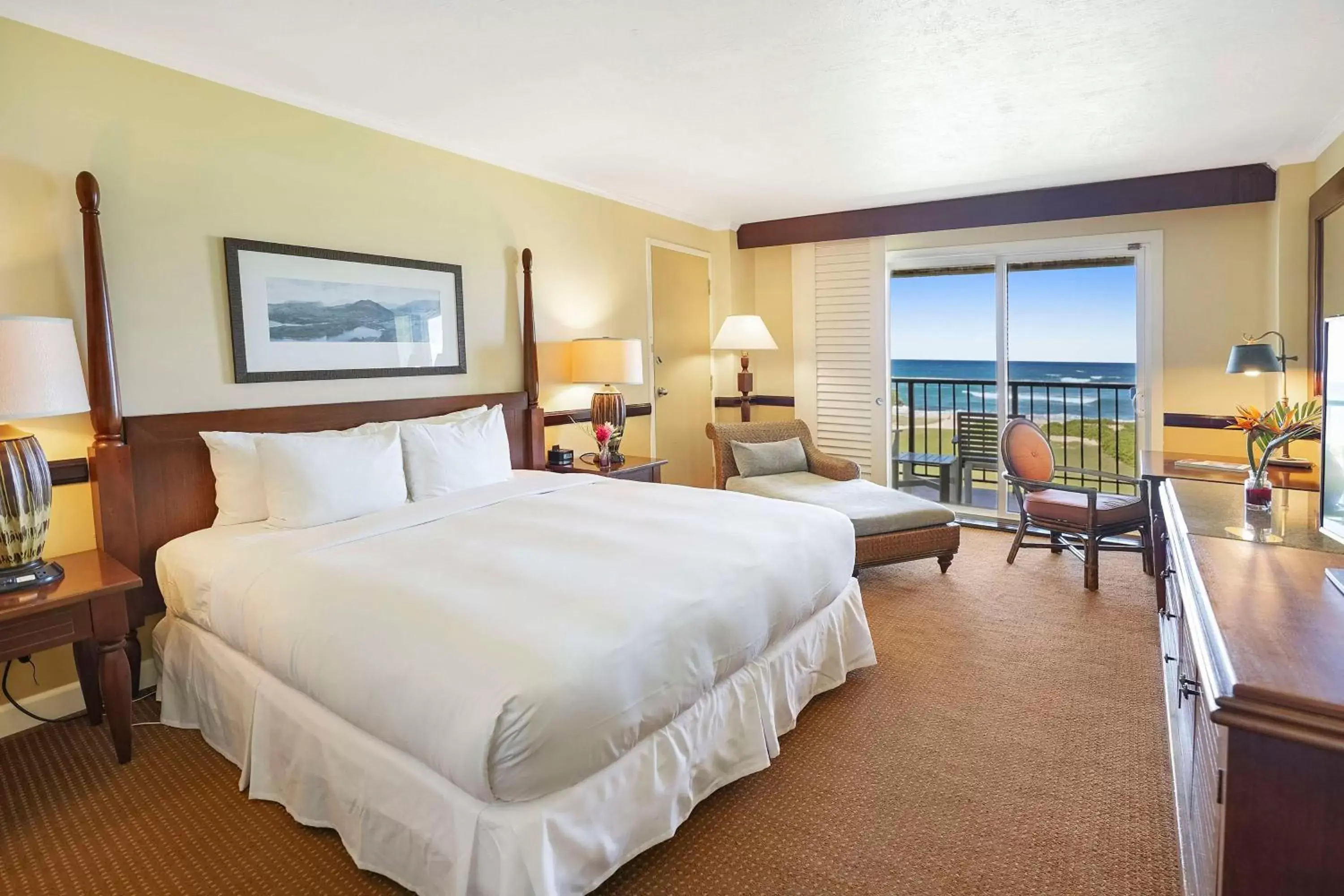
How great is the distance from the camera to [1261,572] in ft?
5.25

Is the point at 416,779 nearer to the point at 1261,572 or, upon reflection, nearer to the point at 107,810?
the point at 107,810

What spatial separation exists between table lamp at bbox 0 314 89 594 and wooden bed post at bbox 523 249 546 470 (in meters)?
2.23

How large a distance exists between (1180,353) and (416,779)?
5180 mm

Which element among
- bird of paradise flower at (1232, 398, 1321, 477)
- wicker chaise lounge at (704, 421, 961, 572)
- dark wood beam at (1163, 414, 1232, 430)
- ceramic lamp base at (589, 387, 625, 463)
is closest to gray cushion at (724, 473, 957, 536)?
wicker chaise lounge at (704, 421, 961, 572)

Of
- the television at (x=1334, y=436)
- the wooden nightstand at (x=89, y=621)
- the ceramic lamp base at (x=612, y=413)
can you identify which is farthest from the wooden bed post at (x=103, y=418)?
the television at (x=1334, y=436)

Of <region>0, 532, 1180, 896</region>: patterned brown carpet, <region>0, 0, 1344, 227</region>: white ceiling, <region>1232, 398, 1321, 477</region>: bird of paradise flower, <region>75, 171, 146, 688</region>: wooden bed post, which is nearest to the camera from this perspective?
<region>0, 532, 1180, 896</region>: patterned brown carpet

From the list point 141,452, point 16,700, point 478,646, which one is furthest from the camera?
point 141,452

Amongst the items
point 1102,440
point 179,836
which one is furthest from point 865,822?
point 1102,440

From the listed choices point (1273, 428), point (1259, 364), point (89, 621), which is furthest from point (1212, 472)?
point (89, 621)

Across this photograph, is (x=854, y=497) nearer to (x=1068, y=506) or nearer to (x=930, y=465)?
(x=1068, y=506)

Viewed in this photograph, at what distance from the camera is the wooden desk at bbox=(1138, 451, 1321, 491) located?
316 centimetres

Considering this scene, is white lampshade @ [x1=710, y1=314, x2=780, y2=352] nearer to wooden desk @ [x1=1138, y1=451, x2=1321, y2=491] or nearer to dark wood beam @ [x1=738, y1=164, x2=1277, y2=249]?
dark wood beam @ [x1=738, y1=164, x2=1277, y2=249]

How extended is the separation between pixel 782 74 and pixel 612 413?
2188 mm

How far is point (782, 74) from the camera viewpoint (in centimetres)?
298
